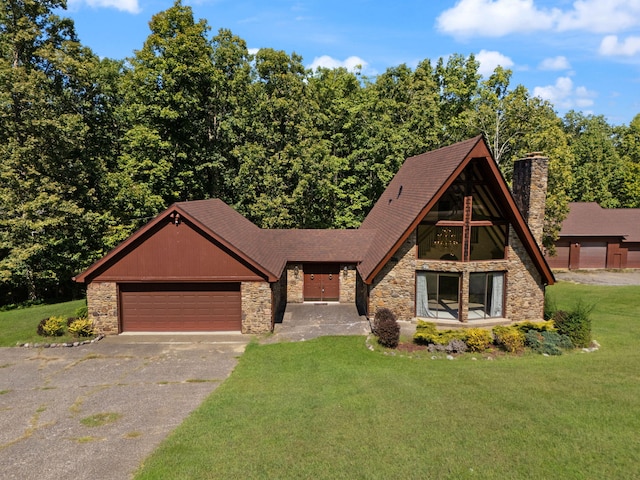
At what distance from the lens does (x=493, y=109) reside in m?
33.4

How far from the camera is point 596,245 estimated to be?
36.9 m

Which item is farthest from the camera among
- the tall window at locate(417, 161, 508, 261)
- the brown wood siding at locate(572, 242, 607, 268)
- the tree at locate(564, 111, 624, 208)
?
the tree at locate(564, 111, 624, 208)

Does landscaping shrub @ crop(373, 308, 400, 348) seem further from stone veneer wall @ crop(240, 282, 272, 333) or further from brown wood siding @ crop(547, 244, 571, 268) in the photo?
brown wood siding @ crop(547, 244, 571, 268)

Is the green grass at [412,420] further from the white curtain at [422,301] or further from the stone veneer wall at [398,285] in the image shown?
the white curtain at [422,301]

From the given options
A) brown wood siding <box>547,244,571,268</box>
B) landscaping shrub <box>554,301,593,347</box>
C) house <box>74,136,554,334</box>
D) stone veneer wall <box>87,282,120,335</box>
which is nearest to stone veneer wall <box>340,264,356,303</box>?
house <box>74,136,554,334</box>

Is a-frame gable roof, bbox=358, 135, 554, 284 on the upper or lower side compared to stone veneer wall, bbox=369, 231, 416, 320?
upper

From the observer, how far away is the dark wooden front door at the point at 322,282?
24094 millimetres

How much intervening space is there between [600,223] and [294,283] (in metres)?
30.6

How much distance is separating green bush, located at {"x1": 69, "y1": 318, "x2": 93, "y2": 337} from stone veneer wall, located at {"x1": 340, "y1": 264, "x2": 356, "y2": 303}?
12.9 meters

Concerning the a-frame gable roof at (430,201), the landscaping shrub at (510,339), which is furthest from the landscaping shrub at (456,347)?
the a-frame gable roof at (430,201)

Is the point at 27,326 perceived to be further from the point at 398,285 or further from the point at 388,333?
the point at 398,285

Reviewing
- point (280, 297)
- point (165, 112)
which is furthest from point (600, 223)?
point (165, 112)

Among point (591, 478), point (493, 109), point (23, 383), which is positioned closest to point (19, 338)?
point (23, 383)

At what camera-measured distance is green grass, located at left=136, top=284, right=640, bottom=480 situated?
8.20 meters
